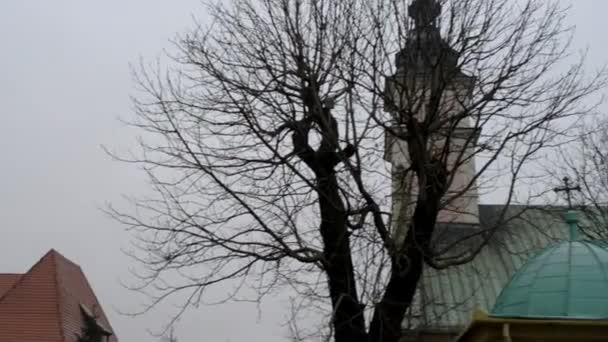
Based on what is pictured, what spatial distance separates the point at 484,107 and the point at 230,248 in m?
4.16

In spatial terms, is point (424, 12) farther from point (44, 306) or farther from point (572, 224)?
point (44, 306)

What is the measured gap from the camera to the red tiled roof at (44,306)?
3183 centimetres

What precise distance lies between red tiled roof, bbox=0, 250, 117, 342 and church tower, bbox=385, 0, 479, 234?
25626 mm

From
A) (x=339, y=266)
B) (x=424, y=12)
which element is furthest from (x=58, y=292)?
(x=424, y=12)

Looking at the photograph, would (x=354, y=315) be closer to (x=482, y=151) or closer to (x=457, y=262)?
(x=457, y=262)

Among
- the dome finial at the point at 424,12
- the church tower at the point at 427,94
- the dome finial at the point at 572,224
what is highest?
the dome finial at the point at 424,12

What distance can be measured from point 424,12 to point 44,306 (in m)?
28.0

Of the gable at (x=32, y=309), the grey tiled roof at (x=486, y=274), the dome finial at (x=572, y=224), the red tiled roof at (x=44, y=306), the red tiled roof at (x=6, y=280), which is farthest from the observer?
the red tiled roof at (x=6, y=280)

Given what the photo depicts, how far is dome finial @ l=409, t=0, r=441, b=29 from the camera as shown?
401 inches

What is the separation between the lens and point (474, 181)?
10.4 meters

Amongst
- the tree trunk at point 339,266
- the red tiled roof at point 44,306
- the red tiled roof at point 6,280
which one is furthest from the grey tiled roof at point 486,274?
the red tiled roof at point 6,280

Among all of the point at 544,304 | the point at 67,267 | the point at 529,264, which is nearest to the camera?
the point at 544,304

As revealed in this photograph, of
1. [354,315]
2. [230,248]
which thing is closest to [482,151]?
[354,315]

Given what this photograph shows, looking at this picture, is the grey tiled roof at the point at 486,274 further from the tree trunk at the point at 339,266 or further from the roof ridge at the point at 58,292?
the roof ridge at the point at 58,292
